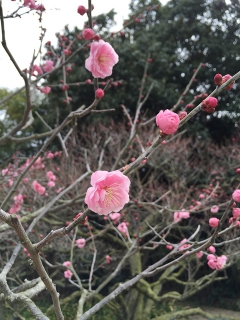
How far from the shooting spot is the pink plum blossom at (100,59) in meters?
1.12

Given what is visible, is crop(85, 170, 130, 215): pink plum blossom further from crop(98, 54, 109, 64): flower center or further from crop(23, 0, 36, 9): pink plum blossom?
crop(23, 0, 36, 9): pink plum blossom

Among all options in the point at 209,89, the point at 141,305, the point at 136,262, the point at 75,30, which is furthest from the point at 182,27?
the point at 141,305

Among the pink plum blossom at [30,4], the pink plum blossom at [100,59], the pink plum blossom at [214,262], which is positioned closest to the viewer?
the pink plum blossom at [100,59]

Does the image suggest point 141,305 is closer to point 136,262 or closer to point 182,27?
point 136,262

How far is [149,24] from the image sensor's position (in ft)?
25.1

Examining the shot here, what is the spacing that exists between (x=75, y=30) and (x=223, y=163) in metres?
3.82

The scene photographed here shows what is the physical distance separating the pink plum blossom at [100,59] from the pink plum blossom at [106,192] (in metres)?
0.51

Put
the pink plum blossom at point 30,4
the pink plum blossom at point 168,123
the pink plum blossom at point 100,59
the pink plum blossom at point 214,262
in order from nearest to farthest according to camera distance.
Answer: the pink plum blossom at point 168,123, the pink plum blossom at point 100,59, the pink plum blossom at point 214,262, the pink plum blossom at point 30,4

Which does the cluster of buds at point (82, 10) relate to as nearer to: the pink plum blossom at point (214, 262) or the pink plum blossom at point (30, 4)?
the pink plum blossom at point (30, 4)

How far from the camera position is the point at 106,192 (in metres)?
0.77

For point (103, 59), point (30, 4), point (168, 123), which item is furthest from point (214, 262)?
point (30, 4)

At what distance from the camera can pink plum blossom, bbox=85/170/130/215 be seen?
28.4 inches

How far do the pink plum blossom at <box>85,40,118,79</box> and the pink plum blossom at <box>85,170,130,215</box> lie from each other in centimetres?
51

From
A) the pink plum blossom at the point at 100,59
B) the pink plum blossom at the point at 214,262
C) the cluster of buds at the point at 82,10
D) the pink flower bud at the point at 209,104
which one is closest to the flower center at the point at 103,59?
the pink plum blossom at the point at 100,59
